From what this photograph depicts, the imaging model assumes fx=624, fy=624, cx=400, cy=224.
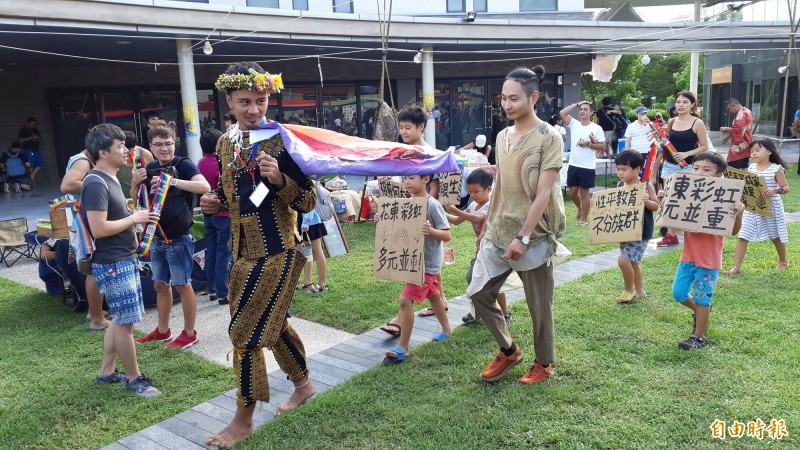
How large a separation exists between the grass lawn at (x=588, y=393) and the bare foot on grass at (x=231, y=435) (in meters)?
0.08

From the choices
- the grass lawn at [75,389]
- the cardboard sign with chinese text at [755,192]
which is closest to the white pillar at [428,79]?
the cardboard sign with chinese text at [755,192]

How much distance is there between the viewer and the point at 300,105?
1831 cm

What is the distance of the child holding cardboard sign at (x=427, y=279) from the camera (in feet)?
15.1

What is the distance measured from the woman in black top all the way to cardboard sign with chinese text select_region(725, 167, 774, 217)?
3.06ft

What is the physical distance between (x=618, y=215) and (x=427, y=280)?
2.01 m

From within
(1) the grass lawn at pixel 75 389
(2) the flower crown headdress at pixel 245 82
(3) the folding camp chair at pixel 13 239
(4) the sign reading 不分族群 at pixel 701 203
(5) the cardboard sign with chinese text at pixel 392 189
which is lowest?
(1) the grass lawn at pixel 75 389

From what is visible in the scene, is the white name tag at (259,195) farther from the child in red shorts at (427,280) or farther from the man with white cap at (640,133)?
the man with white cap at (640,133)

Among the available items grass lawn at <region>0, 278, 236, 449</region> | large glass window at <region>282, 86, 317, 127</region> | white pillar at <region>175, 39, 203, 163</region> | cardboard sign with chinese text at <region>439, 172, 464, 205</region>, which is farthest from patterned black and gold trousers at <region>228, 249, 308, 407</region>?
large glass window at <region>282, 86, 317, 127</region>

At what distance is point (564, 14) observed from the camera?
804 inches

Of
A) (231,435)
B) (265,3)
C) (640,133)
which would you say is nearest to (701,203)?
(231,435)

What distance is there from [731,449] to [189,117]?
11.6m

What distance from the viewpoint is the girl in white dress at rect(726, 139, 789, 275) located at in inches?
250

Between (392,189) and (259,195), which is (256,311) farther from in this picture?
(392,189)

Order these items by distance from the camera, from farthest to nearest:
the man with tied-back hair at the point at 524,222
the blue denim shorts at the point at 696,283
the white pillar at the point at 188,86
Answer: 1. the white pillar at the point at 188,86
2. the blue denim shorts at the point at 696,283
3. the man with tied-back hair at the point at 524,222
